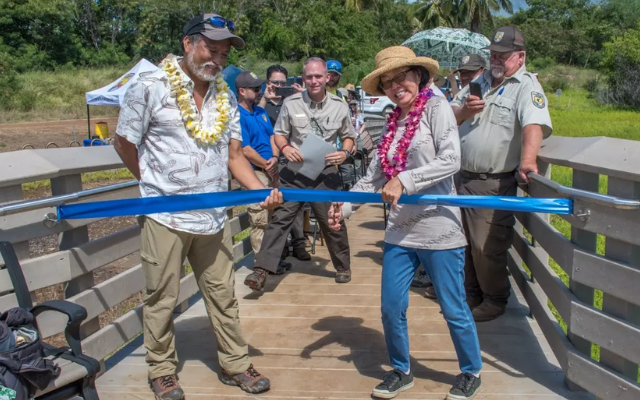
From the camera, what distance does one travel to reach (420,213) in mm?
3525

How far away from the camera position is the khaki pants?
11.6 feet

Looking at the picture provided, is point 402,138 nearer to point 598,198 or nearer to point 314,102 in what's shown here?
point 598,198

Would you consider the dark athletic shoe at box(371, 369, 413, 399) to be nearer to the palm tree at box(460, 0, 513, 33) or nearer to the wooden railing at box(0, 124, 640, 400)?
the wooden railing at box(0, 124, 640, 400)

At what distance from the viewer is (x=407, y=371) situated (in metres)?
3.74

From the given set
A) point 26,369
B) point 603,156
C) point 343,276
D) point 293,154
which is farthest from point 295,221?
point 26,369

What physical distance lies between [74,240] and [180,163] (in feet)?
2.70

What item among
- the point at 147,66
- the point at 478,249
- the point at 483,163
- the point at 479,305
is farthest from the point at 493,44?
the point at 147,66

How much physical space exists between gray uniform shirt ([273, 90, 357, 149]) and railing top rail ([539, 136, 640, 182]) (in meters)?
2.29

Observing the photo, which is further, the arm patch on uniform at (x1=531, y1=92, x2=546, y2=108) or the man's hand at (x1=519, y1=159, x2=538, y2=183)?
the arm patch on uniform at (x1=531, y1=92, x2=546, y2=108)

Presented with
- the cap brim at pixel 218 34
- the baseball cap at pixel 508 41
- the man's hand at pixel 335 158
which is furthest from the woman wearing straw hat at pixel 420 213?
the man's hand at pixel 335 158

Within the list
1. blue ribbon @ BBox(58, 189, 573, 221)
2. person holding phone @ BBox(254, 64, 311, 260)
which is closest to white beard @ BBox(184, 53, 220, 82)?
blue ribbon @ BBox(58, 189, 573, 221)

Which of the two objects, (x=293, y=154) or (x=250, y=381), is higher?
(x=293, y=154)

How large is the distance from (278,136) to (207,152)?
235cm

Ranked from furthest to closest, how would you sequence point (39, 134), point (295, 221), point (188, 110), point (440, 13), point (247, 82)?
point (440, 13), point (39, 134), point (295, 221), point (247, 82), point (188, 110)
